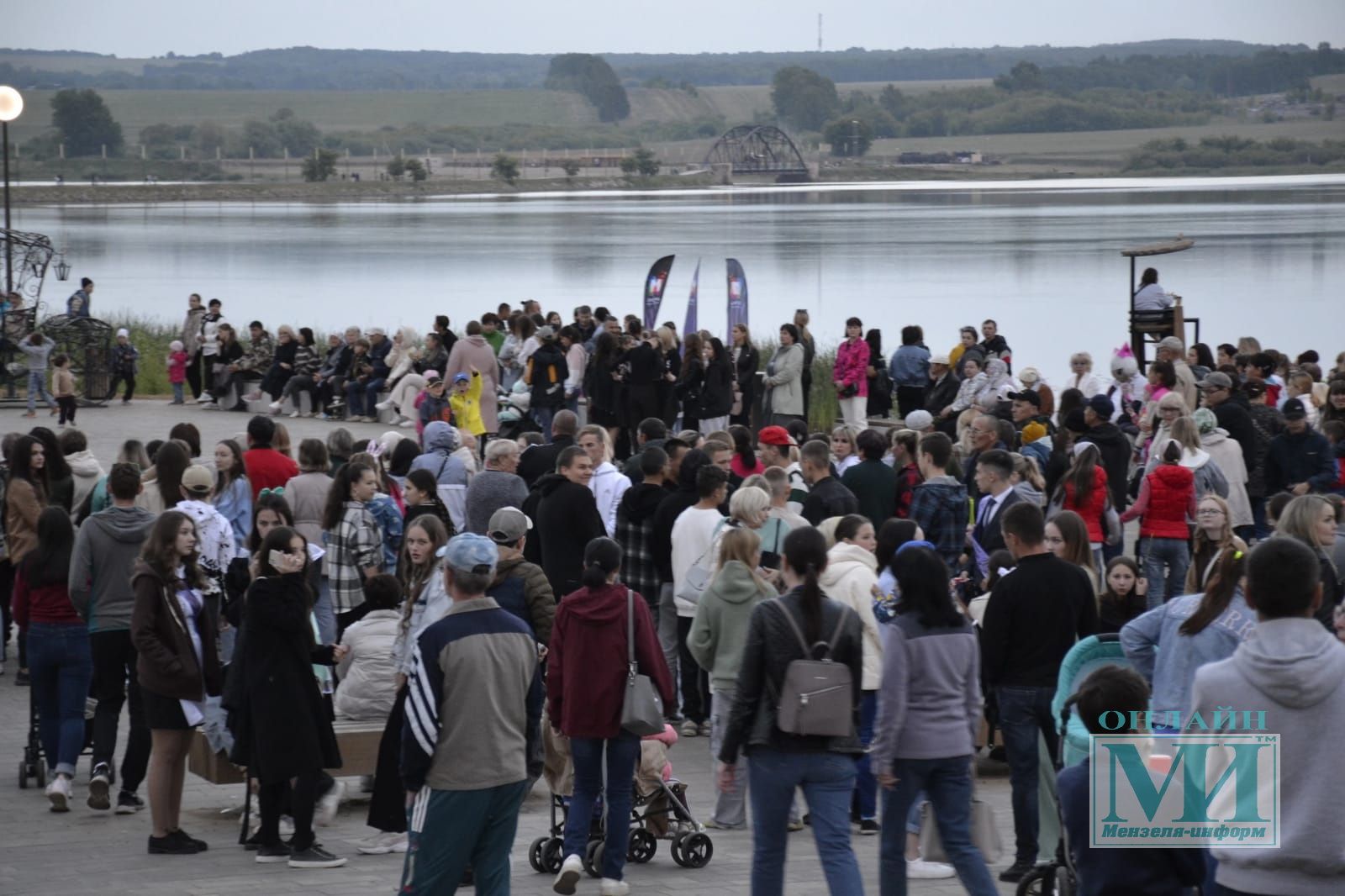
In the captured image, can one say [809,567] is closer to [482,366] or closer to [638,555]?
[638,555]

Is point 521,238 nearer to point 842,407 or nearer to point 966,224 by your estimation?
point 966,224

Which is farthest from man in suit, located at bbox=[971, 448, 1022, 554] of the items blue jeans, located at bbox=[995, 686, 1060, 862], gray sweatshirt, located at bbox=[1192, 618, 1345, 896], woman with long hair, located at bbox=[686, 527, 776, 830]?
gray sweatshirt, located at bbox=[1192, 618, 1345, 896]

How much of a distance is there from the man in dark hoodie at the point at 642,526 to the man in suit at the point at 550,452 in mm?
1901

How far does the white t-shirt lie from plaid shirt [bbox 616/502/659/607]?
51cm

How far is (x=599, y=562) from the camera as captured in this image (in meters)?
6.40

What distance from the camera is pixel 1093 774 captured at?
4.44m

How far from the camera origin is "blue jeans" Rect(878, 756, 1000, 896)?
5.62m

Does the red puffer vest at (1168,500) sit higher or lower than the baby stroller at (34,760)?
higher

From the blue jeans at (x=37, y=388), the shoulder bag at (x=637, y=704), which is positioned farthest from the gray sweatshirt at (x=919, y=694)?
the blue jeans at (x=37, y=388)

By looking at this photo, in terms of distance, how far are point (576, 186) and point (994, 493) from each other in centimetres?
16604

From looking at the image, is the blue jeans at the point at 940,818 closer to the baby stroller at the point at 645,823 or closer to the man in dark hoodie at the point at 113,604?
the baby stroller at the point at 645,823

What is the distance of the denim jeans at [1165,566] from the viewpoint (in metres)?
10.8

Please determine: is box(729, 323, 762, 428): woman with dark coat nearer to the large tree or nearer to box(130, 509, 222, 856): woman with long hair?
box(130, 509, 222, 856): woman with long hair

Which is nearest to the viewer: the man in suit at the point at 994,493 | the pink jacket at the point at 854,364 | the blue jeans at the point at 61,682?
the blue jeans at the point at 61,682
